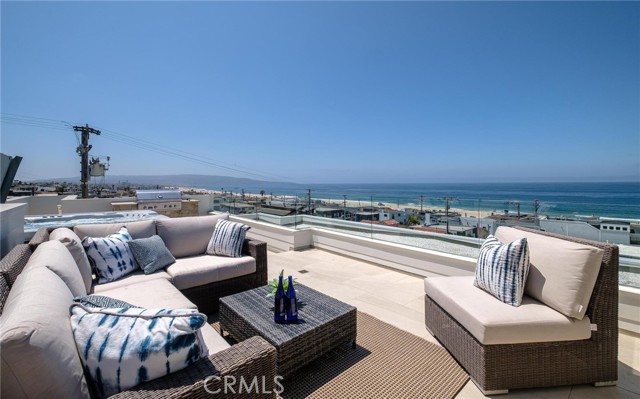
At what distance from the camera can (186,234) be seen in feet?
10.3

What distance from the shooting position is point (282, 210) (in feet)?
19.4

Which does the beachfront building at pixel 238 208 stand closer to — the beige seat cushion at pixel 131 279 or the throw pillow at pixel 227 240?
the throw pillow at pixel 227 240

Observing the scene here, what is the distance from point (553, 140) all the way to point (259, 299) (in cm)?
2136

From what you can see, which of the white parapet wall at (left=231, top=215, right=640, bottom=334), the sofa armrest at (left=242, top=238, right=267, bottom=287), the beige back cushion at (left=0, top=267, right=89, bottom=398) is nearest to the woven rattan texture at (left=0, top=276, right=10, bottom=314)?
the beige back cushion at (left=0, top=267, right=89, bottom=398)

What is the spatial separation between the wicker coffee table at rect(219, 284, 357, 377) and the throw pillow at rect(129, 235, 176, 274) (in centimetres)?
97

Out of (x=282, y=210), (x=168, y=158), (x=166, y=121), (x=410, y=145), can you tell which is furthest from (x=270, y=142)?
(x=168, y=158)

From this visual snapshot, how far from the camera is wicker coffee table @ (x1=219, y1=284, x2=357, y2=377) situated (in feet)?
5.52

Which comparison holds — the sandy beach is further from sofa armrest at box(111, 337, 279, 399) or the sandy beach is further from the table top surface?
sofa armrest at box(111, 337, 279, 399)

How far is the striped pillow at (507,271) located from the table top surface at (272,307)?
1.05 metres

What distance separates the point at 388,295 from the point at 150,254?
2647mm

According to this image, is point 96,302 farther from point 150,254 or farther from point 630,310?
point 630,310

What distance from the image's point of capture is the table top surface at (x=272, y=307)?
5.76 ft

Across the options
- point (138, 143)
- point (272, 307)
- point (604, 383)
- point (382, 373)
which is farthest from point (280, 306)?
point (138, 143)

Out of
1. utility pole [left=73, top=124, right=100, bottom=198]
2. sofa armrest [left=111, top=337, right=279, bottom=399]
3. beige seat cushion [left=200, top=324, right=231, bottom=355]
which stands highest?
utility pole [left=73, top=124, right=100, bottom=198]
